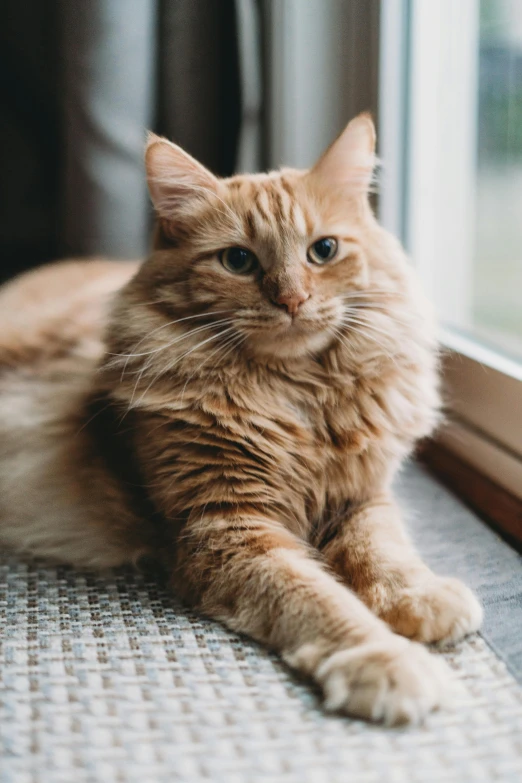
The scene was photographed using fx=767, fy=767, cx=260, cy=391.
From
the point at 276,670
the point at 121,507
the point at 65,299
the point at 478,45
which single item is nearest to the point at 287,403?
the point at 121,507

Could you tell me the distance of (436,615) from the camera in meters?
1.09

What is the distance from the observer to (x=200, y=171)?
1.37 m

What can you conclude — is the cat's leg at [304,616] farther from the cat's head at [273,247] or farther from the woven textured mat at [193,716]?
the cat's head at [273,247]

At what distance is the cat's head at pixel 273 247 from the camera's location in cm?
127

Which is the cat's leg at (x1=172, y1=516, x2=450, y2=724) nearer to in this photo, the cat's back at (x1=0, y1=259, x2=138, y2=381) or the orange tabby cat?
the orange tabby cat

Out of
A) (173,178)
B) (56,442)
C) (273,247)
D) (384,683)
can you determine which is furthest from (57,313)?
(384,683)

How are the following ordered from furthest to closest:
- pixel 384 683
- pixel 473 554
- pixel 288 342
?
pixel 473 554, pixel 288 342, pixel 384 683

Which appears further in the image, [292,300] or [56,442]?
[56,442]

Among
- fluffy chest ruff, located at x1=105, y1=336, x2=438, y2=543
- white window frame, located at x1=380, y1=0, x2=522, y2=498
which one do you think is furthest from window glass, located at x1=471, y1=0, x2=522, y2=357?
fluffy chest ruff, located at x1=105, y1=336, x2=438, y2=543

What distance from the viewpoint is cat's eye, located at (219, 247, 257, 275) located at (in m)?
1.34

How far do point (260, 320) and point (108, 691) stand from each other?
0.60 meters

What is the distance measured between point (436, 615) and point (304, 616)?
0.19 m

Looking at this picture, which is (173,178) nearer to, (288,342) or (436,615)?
(288,342)

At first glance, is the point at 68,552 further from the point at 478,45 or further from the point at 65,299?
the point at 478,45
